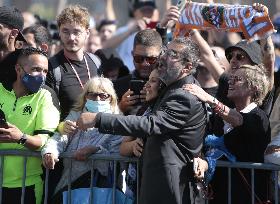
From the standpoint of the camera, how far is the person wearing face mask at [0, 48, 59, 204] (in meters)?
6.74

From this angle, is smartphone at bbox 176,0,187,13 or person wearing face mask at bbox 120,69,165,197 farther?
smartphone at bbox 176,0,187,13

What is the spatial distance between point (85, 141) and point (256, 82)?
4.96 feet

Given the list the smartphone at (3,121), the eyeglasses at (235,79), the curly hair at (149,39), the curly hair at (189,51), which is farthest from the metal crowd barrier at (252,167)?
the smartphone at (3,121)

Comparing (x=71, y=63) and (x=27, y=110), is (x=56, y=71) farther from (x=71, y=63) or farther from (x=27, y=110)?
(x=27, y=110)

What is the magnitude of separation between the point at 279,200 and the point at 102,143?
153 cm

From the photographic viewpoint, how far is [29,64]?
686 cm

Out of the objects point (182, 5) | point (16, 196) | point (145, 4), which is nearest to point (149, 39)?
point (182, 5)

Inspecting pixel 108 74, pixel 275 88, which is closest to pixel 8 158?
pixel 108 74

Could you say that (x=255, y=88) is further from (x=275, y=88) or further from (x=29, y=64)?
(x=29, y=64)

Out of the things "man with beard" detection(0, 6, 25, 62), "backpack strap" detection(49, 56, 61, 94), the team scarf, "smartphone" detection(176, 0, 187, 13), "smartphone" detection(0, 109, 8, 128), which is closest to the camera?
"smartphone" detection(0, 109, 8, 128)

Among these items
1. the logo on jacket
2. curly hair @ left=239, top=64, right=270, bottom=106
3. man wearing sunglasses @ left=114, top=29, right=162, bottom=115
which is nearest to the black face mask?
the logo on jacket

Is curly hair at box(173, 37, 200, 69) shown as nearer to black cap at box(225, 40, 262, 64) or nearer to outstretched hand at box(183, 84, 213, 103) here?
outstretched hand at box(183, 84, 213, 103)

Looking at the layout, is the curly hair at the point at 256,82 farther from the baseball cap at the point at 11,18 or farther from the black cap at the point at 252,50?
the baseball cap at the point at 11,18

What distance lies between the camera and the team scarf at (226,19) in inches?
278
